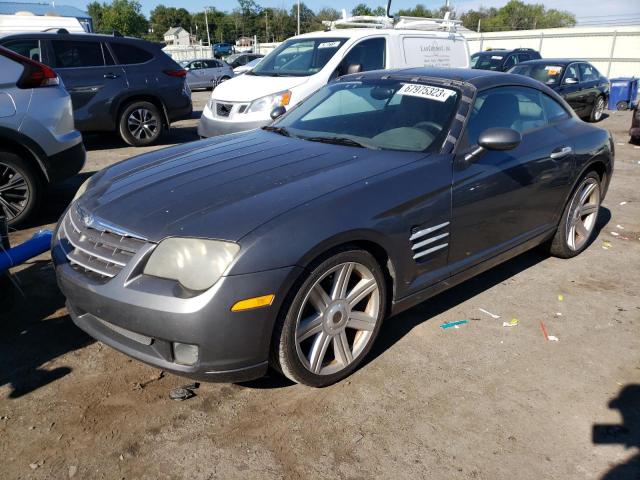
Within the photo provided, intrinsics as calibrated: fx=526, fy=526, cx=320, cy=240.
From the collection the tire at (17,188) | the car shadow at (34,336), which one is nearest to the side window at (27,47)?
the tire at (17,188)

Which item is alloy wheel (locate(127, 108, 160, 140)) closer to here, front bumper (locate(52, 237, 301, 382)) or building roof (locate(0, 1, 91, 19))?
front bumper (locate(52, 237, 301, 382))

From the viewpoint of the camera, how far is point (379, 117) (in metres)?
3.60

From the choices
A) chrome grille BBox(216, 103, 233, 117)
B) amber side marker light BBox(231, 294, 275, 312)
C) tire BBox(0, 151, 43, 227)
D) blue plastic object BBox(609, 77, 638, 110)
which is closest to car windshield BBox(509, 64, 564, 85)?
blue plastic object BBox(609, 77, 638, 110)

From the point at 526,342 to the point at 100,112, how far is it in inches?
302

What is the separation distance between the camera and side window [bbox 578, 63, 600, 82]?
12.8 metres

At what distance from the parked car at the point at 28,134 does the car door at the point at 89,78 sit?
11.7 feet

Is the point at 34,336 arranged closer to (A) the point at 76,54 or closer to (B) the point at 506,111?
(B) the point at 506,111

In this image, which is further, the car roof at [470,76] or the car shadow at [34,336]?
the car roof at [470,76]

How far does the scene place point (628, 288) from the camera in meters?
4.07

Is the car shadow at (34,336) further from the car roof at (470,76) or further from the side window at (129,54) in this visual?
the side window at (129,54)

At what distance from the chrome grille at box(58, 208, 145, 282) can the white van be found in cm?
452

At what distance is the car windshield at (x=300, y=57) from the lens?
7.75 metres

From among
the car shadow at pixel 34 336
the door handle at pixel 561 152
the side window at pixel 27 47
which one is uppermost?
the side window at pixel 27 47

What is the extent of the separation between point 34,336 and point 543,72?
12446mm
